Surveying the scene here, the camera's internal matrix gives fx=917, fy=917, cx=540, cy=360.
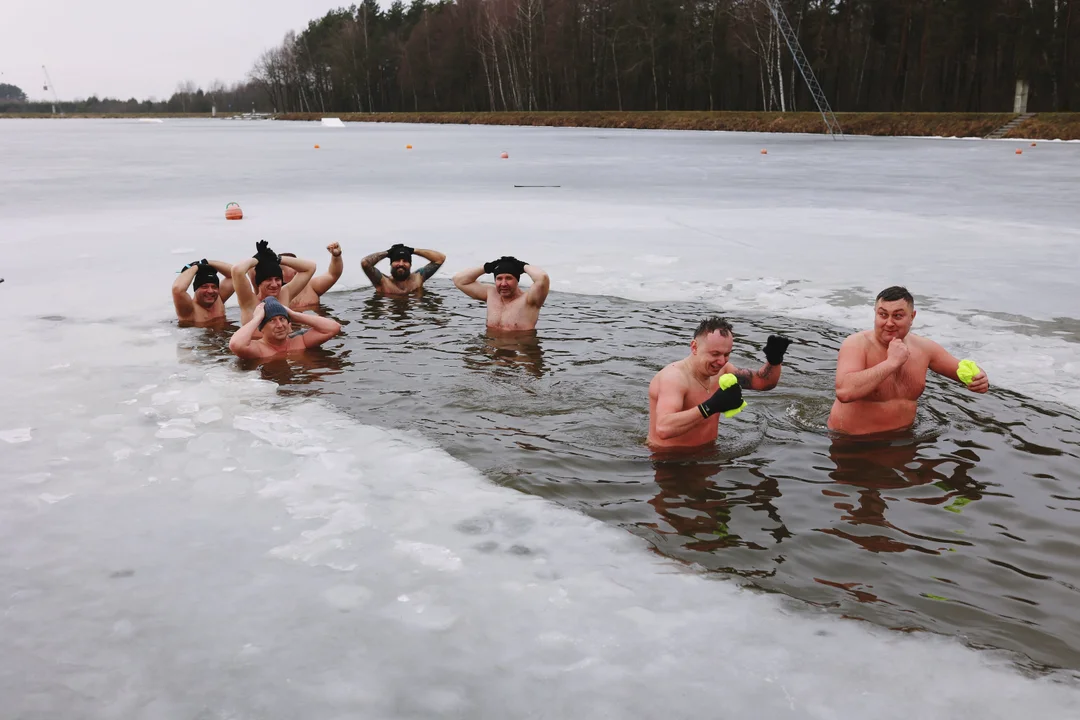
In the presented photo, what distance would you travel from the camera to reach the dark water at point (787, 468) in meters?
3.45

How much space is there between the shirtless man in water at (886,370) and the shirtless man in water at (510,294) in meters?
2.89

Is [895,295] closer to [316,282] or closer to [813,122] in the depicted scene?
[316,282]

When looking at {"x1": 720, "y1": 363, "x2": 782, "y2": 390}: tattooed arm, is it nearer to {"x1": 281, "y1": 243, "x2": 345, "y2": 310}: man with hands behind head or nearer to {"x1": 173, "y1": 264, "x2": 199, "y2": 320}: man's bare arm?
{"x1": 281, "y1": 243, "x2": 345, "y2": 310}: man with hands behind head

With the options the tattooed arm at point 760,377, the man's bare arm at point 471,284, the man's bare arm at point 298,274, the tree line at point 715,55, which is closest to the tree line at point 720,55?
the tree line at point 715,55

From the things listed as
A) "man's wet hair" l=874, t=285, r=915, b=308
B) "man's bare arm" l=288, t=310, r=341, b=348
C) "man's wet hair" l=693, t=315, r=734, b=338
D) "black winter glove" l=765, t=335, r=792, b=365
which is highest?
"man's wet hair" l=874, t=285, r=915, b=308

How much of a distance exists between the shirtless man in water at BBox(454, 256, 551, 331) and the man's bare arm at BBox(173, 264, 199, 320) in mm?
2242

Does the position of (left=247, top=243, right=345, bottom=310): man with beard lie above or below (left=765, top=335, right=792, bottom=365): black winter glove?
below

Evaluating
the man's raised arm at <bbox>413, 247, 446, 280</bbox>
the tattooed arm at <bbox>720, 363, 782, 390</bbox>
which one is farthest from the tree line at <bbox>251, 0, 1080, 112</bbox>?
the tattooed arm at <bbox>720, 363, 782, 390</bbox>

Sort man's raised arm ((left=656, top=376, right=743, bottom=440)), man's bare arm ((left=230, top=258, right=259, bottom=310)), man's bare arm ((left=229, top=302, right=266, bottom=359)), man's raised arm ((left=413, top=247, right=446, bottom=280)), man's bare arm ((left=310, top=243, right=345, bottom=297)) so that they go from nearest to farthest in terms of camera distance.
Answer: man's raised arm ((left=656, top=376, right=743, bottom=440)), man's bare arm ((left=229, top=302, right=266, bottom=359)), man's bare arm ((left=230, top=258, right=259, bottom=310)), man's bare arm ((left=310, top=243, right=345, bottom=297)), man's raised arm ((left=413, top=247, right=446, bottom=280))

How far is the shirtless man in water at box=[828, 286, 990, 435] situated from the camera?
473 centimetres

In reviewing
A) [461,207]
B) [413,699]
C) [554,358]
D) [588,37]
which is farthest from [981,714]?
[588,37]

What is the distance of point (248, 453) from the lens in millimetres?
4820

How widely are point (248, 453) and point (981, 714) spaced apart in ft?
→ 11.8

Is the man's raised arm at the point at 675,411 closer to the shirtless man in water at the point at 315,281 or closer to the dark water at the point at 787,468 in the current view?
the dark water at the point at 787,468
